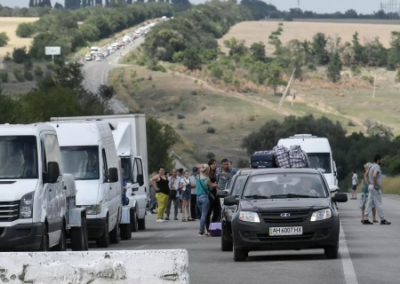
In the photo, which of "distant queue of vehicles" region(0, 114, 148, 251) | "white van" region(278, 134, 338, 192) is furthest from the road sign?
"distant queue of vehicles" region(0, 114, 148, 251)

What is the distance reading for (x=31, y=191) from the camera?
57.5ft

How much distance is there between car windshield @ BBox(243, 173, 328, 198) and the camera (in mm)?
19141

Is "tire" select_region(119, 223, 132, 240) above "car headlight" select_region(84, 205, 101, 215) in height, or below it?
below

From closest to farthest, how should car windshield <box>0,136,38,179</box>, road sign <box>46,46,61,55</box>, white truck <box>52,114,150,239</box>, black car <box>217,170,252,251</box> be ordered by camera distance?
car windshield <box>0,136,38,179</box> < black car <box>217,170,252,251</box> < white truck <box>52,114,150,239</box> < road sign <box>46,46,61,55</box>

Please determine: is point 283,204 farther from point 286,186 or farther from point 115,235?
point 115,235

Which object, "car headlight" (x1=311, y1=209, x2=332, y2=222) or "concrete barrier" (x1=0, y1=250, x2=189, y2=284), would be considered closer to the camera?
"concrete barrier" (x1=0, y1=250, x2=189, y2=284)

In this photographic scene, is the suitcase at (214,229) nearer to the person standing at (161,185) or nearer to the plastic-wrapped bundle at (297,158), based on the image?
the plastic-wrapped bundle at (297,158)

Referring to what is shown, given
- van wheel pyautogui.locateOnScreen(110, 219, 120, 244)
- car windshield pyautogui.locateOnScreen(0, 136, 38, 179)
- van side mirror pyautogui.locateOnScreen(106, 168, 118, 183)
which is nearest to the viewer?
car windshield pyautogui.locateOnScreen(0, 136, 38, 179)

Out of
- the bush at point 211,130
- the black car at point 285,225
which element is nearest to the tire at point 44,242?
the black car at point 285,225

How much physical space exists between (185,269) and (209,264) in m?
8.16

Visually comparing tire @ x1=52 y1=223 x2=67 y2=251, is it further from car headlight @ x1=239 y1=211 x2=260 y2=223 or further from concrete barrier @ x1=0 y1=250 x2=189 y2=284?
concrete barrier @ x1=0 y1=250 x2=189 y2=284

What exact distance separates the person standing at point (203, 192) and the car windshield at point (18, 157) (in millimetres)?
8661

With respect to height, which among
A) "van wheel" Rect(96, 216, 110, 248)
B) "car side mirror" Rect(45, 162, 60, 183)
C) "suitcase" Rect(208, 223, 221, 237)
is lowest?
"suitcase" Rect(208, 223, 221, 237)

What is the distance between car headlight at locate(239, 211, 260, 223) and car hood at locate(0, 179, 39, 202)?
3110mm
